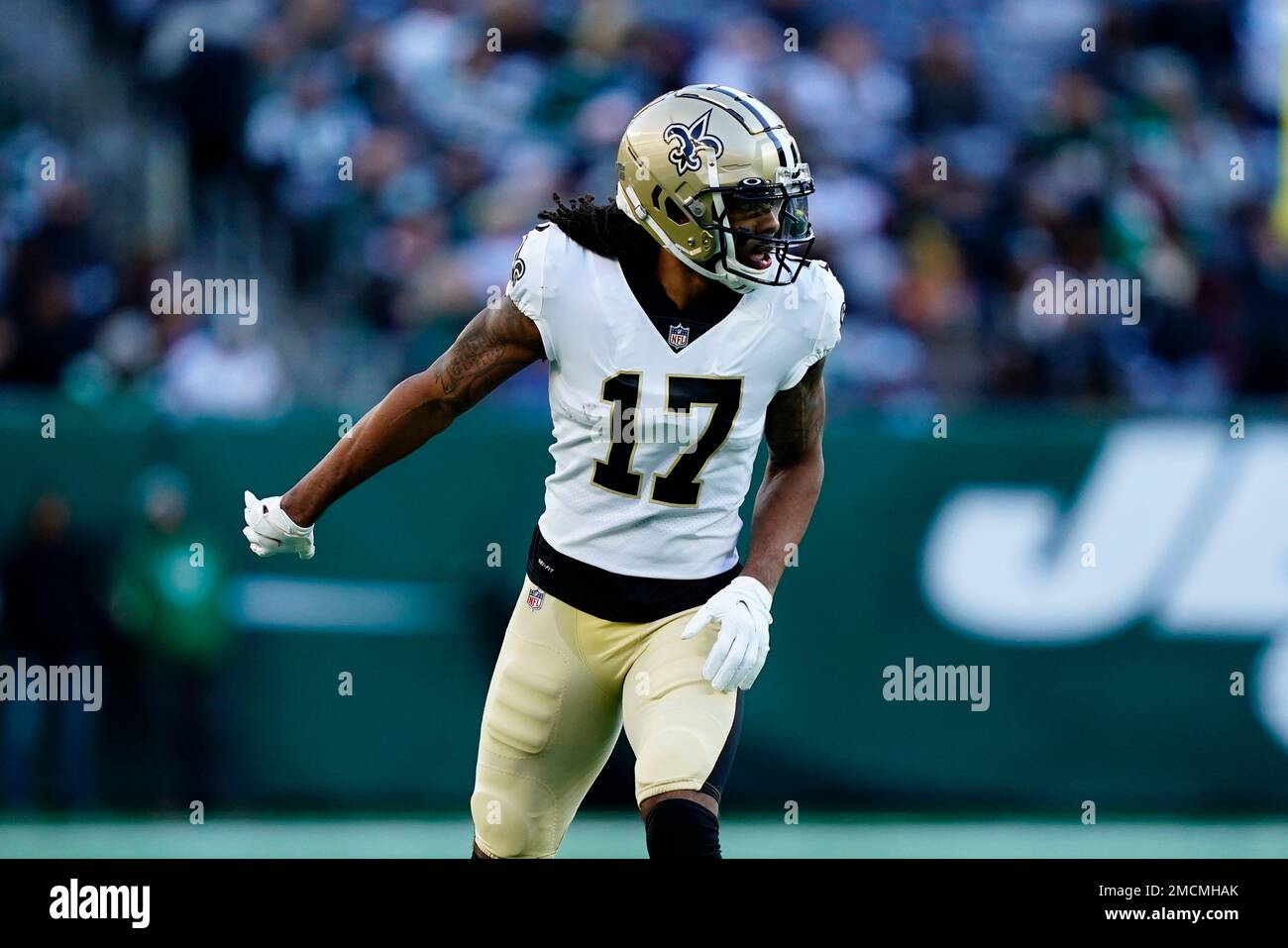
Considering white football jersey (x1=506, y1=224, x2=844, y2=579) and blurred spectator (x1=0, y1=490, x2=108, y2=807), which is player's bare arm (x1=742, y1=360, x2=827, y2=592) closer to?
white football jersey (x1=506, y1=224, x2=844, y2=579)

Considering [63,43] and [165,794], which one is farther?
[63,43]

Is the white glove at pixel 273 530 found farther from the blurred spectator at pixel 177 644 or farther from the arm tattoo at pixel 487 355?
the blurred spectator at pixel 177 644

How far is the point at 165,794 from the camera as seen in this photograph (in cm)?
756

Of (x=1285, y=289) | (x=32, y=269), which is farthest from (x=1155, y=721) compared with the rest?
(x=32, y=269)

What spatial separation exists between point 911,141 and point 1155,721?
3.35m

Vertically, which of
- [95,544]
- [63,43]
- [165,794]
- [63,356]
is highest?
[63,43]

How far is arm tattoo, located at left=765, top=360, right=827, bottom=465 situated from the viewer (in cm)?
430

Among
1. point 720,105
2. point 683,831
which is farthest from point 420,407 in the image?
point 683,831

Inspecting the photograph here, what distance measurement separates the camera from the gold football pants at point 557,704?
4152 millimetres

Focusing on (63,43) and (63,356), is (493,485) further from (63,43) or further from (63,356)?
(63,43)

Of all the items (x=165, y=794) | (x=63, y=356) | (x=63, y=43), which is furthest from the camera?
(x=63, y=43)

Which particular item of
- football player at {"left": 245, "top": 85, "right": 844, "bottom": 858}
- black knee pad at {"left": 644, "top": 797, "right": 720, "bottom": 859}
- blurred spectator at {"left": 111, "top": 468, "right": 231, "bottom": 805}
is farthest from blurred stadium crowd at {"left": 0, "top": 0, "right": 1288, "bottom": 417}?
black knee pad at {"left": 644, "top": 797, "right": 720, "bottom": 859}

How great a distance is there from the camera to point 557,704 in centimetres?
426

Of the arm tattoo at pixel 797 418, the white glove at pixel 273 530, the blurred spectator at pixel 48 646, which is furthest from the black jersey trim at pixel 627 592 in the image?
the blurred spectator at pixel 48 646
